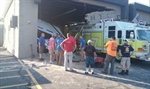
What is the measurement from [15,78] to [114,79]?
4.03 m

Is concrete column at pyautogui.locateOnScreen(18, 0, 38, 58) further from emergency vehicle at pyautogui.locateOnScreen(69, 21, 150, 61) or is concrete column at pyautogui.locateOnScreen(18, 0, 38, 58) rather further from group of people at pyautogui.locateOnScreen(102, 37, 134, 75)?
group of people at pyautogui.locateOnScreen(102, 37, 134, 75)

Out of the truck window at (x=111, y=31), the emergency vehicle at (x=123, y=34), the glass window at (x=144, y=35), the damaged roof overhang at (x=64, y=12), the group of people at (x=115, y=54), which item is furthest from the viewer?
the damaged roof overhang at (x=64, y=12)

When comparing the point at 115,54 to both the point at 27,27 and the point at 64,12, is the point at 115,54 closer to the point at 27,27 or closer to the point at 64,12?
the point at 27,27

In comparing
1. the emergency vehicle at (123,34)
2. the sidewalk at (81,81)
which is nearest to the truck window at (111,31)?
the emergency vehicle at (123,34)

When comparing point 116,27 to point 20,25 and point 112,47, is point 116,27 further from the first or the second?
point 20,25

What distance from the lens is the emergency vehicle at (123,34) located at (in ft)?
41.2

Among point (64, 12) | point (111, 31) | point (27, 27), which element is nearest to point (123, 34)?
point (111, 31)

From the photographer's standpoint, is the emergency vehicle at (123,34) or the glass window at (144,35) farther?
the glass window at (144,35)

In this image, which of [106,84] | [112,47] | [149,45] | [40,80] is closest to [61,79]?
[40,80]

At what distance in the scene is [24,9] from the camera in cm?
1412

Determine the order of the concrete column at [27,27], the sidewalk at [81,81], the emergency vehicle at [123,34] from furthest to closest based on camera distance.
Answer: the concrete column at [27,27], the emergency vehicle at [123,34], the sidewalk at [81,81]

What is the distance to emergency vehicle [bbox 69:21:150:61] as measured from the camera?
12.6 metres

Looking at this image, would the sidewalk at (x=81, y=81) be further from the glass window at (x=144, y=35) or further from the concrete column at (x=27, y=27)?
the concrete column at (x=27, y=27)

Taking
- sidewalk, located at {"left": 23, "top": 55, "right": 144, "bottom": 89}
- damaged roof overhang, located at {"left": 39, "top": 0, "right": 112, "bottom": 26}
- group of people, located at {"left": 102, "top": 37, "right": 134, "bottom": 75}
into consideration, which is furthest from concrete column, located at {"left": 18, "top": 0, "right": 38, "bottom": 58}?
group of people, located at {"left": 102, "top": 37, "right": 134, "bottom": 75}
